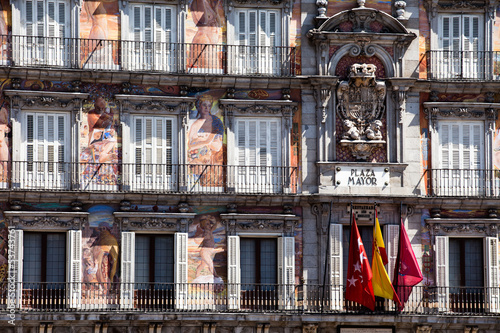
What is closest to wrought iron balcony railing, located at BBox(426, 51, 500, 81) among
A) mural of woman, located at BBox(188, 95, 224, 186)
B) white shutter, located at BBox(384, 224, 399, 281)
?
white shutter, located at BBox(384, 224, 399, 281)

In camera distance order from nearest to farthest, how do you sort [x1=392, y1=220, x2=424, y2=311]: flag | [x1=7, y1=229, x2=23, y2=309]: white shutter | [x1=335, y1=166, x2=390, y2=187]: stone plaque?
[x1=7, y1=229, x2=23, y2=309]: white shutter
[x1=392, y1=220, x2=424, y2=311]: flag
[x1=335, y1=166, x2=390, y2=187]: stone plaque

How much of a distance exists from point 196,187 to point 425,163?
7614mm

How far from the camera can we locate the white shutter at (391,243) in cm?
3491

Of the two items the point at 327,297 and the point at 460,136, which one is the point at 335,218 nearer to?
the point at 327,297

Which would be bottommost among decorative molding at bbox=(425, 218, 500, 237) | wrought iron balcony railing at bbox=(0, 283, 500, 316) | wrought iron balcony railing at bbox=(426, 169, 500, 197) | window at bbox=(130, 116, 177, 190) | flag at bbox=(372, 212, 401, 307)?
wrought iron balcony railing at bbox=(0, 283, 500, 316)

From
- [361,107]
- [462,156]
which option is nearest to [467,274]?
[462,156]

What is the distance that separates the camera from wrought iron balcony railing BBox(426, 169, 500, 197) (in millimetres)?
35344

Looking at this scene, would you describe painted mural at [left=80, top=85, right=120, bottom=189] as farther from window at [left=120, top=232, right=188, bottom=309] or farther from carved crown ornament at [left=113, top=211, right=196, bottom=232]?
window at [left=120, top=232, right=188, bottom=309]

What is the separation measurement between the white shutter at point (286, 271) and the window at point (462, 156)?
218 inches

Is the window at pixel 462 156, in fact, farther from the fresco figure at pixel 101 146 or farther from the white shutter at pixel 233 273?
the fresco figure at pixel 101 146

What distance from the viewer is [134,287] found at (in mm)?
33938

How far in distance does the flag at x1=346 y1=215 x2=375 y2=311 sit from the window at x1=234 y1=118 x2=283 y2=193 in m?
3.09

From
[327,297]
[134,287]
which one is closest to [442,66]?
[327,297]

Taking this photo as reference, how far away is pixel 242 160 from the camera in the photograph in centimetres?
3497
